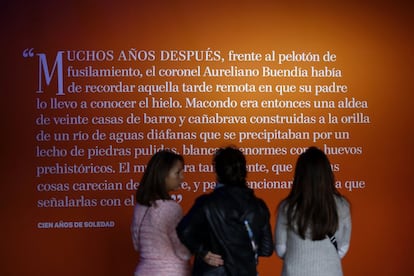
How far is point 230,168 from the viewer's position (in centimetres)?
288

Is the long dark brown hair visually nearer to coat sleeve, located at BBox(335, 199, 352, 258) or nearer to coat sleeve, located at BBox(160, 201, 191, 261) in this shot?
coat sleeve, located at BBox(335, 199, 352, 258)

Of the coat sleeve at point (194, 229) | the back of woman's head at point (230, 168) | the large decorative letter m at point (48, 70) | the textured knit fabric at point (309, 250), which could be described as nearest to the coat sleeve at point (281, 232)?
the textured knit fabric at point (309, 250)

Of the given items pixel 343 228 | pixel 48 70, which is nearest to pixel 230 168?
pixel 343 228

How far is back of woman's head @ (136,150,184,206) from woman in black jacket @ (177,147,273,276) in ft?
0.79

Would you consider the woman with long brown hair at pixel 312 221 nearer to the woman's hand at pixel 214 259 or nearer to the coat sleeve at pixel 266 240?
the coat sleeve at pixel 266 240

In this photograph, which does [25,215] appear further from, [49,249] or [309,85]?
[309,85]

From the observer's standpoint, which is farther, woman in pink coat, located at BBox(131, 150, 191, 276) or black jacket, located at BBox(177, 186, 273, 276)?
woman in pink coat, located at BBox(131, 150, 191, 276)

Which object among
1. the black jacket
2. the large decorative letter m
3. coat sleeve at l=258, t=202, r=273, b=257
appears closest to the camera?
the black jacket

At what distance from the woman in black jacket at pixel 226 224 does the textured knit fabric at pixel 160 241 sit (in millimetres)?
144

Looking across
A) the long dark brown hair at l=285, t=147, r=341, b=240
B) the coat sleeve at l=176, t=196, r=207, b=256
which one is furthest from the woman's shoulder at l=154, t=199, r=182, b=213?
the long dark brown hair at l=285, t=147, r=341, b=240

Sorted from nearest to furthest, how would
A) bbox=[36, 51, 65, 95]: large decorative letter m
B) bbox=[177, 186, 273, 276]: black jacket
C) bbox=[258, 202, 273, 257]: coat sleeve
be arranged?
bbox=[177, 186, 273, 276]: black jacket < bbox=[258, 202, 273, 257]: coat sleeve < bbox=[36, 51, 65, 95]: large decorative letter m

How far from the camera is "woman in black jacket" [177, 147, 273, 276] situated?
112 inches

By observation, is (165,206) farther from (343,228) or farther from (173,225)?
→ (343,228)

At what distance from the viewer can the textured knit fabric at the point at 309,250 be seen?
2.90 metres
